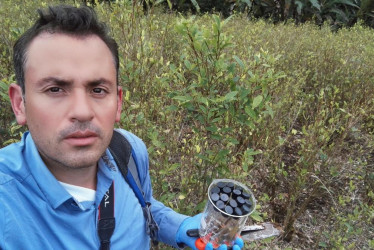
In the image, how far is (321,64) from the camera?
417 cm

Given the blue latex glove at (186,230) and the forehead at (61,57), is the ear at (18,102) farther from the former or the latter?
the blue latex glove at (186,230)

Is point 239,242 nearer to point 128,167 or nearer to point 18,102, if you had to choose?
point 128,167

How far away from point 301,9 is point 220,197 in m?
9.54

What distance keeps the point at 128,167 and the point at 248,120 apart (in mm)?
788

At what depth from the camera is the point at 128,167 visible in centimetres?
154

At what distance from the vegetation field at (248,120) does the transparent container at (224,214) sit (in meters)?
0.39

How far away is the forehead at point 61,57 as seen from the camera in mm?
1128

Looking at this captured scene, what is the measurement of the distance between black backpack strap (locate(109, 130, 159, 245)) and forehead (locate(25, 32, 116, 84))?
44 centimetres

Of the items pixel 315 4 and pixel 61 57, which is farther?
pixel 315 4

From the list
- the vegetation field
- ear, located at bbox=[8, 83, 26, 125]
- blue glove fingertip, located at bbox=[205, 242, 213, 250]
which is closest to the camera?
ear, located at bbox=[8, 83, 26, 125]

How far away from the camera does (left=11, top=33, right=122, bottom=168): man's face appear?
44.5 inches

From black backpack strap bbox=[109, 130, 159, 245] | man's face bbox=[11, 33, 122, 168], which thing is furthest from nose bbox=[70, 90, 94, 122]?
black backpack strap bbox=[109, 130, 159, 245]

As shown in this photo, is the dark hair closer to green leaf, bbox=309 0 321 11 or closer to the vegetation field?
the vegetation field

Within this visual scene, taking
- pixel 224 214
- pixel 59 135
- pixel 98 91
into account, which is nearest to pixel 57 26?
pixel 98 91
